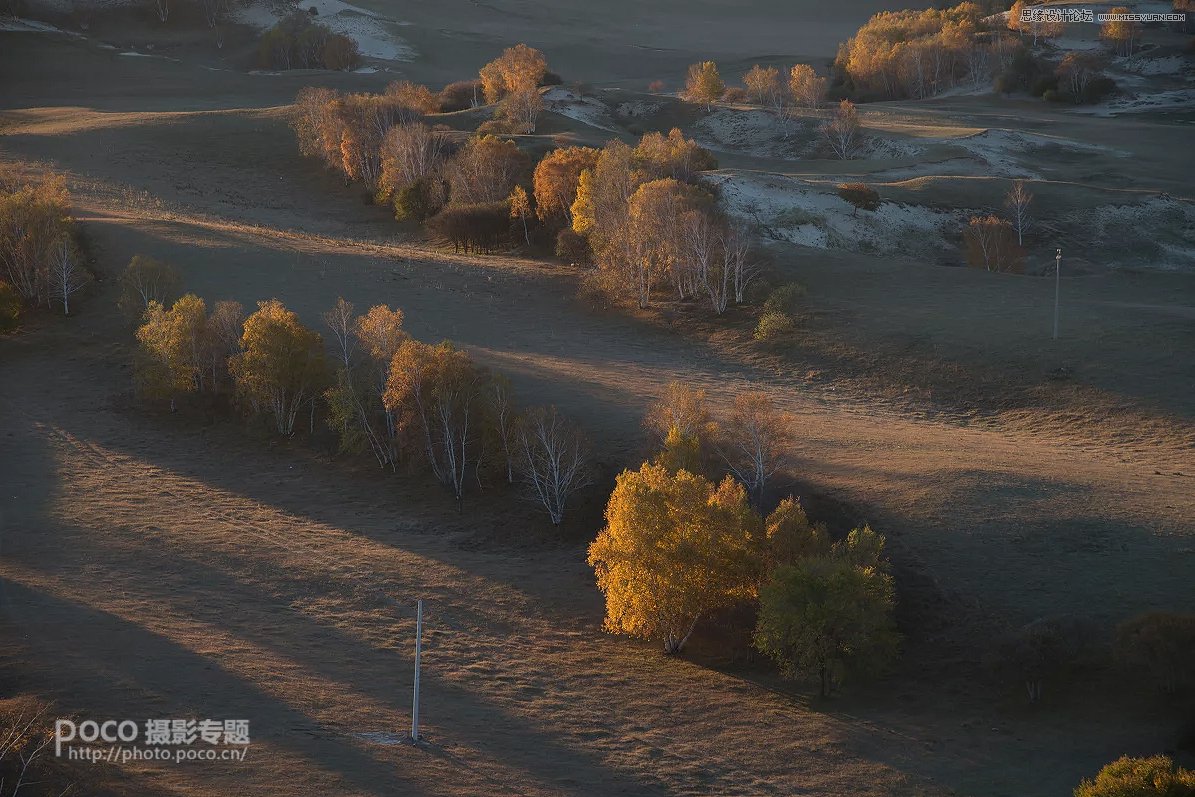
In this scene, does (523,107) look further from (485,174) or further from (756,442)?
(756,442)

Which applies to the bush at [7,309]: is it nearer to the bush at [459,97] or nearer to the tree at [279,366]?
the tree at [279,366]

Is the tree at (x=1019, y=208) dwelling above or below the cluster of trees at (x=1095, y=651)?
above

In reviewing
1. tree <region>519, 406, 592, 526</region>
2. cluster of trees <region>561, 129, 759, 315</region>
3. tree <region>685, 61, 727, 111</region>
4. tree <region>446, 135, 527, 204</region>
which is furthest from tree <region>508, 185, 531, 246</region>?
tree <region>685, 61, 727, 111</region>

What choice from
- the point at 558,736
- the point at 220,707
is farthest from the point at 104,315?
the point at 558,736

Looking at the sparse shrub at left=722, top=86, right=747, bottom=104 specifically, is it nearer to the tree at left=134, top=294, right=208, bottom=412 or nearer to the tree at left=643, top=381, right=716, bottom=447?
the tree at left=134, top=294, right=208, bottom=412

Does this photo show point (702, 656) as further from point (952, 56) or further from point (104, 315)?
point (952, 56)

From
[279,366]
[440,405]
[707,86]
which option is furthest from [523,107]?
[440,405]

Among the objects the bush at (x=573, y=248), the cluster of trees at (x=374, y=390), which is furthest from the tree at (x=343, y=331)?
the bush at (x=573, y=248)
